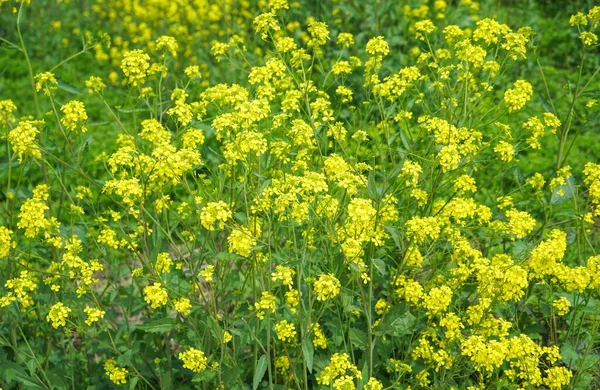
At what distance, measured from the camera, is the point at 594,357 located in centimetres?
362

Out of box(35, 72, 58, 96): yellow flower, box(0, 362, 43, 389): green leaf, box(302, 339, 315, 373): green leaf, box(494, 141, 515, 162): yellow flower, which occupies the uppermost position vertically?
box(35, 72, 58, 96): yellow flower

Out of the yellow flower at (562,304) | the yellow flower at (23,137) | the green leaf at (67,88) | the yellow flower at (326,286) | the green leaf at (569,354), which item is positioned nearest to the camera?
the yellow flower at (326,286)

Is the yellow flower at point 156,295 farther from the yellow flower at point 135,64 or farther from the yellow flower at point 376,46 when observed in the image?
the yellow flower at point 376,46

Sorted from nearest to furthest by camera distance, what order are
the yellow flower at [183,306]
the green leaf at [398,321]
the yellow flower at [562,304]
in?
the yellow flower at [183,306] → the green leaf at [398,321] → the yellow flower at [562,304]

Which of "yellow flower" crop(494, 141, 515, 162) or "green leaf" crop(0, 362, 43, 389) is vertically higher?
"yellow flower" crop(494, 141, 515, 162)

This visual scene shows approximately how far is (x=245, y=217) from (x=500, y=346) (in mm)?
1062

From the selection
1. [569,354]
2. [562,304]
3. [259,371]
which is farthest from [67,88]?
[569,354]

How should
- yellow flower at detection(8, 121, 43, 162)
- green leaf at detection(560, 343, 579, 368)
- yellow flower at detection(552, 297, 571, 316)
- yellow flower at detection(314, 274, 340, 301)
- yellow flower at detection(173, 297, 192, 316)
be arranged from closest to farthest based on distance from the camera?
yellow flower at detection(314, 274, 340, 301), yellow flower at detection(173, 297, 192, 316), yellow flower at detection(8, 121, 43, 162), yellow flower at detection(552, 297, 571, 316), green leaf at detection(560, 343, 579, 368)

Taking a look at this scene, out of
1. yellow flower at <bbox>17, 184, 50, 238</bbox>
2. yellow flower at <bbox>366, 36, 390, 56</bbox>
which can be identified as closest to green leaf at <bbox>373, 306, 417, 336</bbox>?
yellow flower at <bbox>366, 36, 390, 56</bbox>

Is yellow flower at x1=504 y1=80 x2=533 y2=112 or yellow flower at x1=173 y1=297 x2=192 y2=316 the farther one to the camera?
yellow flower at x1=504 y1=80 x2=533 y2=112

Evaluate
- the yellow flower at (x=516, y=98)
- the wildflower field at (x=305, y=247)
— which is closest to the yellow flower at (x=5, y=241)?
the wildflower field at (x=305, y=247)

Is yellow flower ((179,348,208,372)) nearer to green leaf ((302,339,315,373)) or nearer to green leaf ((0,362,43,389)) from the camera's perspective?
green leaf ((302,339,315,373))

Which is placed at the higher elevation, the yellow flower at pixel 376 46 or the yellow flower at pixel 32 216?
the yellow flower at pixel 376 46

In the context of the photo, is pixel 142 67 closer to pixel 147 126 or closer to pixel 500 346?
pixel 147 126
